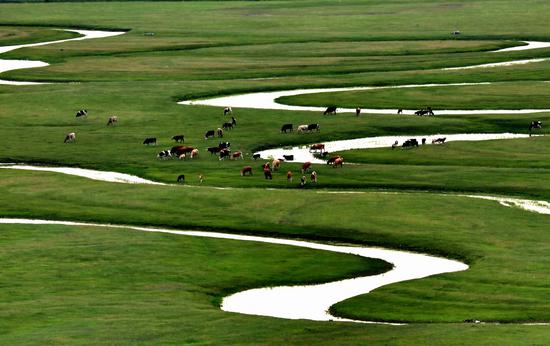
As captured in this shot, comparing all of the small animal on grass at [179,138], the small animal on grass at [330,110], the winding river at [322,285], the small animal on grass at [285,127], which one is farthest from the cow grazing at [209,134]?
the winding river at [322,285]

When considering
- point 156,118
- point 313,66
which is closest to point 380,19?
point 313,66

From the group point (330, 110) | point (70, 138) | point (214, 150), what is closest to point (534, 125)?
point (330, 110)

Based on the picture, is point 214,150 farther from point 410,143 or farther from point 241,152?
point 410,143

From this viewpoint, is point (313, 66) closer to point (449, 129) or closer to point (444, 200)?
point (449, 129)

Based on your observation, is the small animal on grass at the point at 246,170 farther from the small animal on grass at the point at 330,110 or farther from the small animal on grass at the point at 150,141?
the small animal on grass at the point at 330,110

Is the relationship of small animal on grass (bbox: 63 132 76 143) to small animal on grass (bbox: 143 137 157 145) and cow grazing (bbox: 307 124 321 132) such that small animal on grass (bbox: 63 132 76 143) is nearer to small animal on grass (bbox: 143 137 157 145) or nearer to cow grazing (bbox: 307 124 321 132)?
small animal on grass (bbox: 143 137 157 145)

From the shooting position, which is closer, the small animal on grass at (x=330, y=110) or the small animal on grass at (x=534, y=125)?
the small animal on grass at (x=534, y=125)
